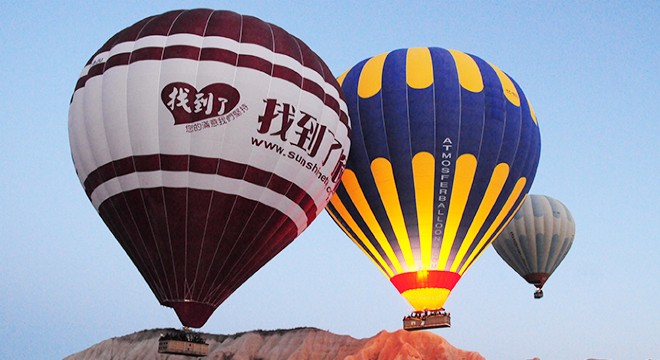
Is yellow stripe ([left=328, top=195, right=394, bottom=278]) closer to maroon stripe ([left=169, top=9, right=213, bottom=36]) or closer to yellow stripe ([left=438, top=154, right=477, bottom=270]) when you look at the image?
yellow stripe ([left=438, top=154, right=477, bottom=270])

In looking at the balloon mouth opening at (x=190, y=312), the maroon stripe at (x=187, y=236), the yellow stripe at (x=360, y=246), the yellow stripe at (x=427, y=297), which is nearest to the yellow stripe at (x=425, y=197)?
the yellow stripe at (x=427, y=297)

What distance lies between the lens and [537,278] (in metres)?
32.7

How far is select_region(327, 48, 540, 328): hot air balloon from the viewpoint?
798 inches

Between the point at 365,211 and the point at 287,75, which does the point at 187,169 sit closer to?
the point at 287,75

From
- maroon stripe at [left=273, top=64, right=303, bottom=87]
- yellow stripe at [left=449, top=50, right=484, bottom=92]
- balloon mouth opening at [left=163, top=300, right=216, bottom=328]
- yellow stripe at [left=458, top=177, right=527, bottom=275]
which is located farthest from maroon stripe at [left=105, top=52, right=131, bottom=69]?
yellow stripe at [left=458, top=177, right=527, bottom=275]

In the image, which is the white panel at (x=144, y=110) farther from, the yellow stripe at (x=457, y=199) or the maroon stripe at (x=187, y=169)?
the yellow stripe at (x=457, y=199)

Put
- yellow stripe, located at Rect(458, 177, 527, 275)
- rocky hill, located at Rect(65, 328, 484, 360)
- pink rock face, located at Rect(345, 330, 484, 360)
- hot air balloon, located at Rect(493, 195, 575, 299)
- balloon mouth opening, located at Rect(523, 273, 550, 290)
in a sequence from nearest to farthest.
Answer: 1. yellow stripe, located at Rect(458, 177, 527, 275)
2. hot air balloon, located at Rect(493, 195, 575, 299)
3. balloon mouth opening, located at Rect(523, 273, 550, 290)
4. pink rock face, located at Rect(345, 330, 484, 360)
5. rocky hill, located at Rect(65, 328, 484, 360)

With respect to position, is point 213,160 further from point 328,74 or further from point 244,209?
point 328,74

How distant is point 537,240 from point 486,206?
1247 cm

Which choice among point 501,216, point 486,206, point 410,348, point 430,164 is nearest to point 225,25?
point 430,164

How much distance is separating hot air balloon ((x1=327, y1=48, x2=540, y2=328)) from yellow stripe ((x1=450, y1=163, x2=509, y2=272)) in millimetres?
34

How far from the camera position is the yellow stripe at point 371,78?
21047 mm

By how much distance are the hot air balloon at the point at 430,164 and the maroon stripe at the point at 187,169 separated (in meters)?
4.97

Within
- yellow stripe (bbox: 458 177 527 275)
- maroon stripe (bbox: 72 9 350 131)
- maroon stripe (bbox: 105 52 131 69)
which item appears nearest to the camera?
maroon stripe (bbox: 72 9 350 131)
